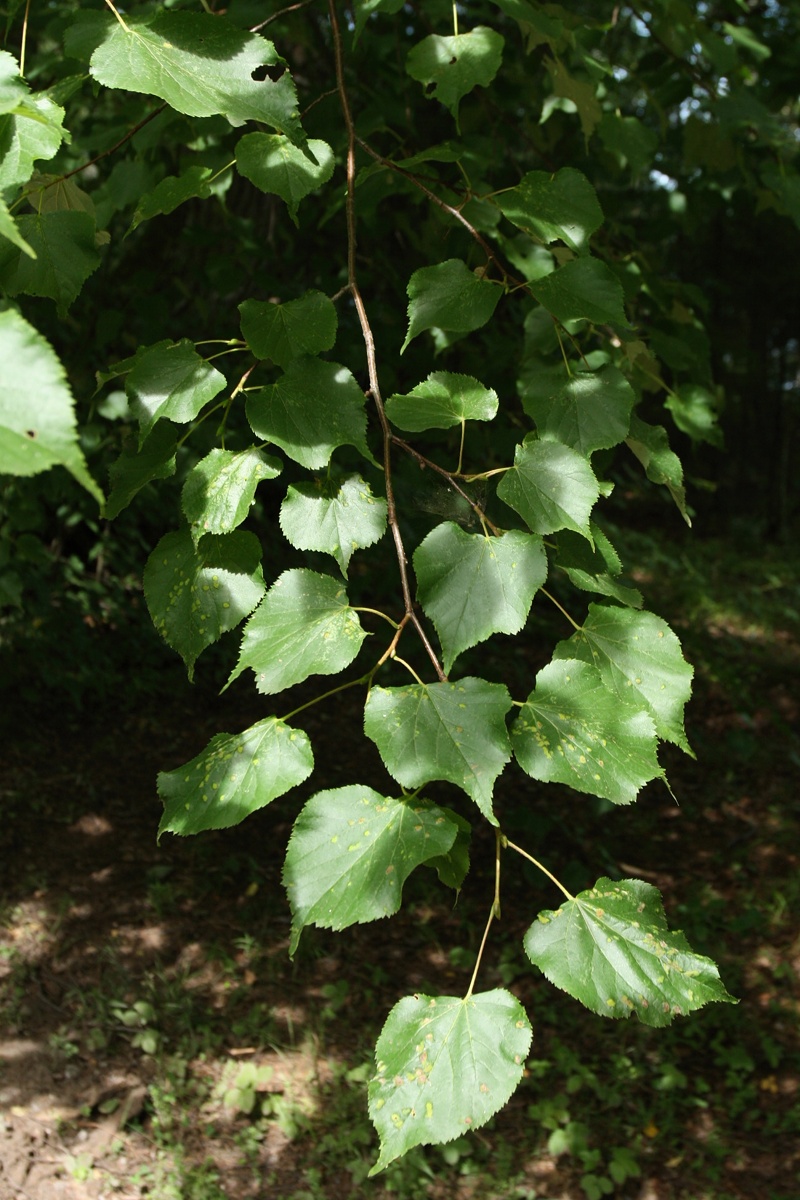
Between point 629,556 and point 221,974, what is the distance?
5.20m

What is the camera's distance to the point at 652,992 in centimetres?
89

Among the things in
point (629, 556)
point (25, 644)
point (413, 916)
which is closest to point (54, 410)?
point (413, 916)

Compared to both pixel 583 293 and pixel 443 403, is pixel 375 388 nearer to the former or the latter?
pixel 443 403

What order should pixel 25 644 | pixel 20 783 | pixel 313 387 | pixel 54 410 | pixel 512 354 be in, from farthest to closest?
pixel 25 644 → pixel 20 783 → pixel 512 354 → pixel 313 387 → pixel 54 410

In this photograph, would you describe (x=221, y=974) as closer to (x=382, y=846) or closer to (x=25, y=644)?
(x=25, y=644)

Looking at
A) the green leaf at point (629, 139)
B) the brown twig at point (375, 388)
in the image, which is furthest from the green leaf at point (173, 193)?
the green leaf at point (629, 139)

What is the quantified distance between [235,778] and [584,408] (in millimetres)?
586

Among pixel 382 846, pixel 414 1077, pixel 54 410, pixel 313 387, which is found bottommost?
pixel 414 1077

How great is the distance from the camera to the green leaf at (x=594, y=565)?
1.12 metres

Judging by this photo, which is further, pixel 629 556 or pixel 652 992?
pixel 629 556

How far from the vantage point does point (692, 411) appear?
6.22ft

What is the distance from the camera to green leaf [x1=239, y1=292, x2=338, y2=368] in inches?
43.1

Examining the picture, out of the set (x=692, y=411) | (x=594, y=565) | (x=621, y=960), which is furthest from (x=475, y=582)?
(x=692, y=411)

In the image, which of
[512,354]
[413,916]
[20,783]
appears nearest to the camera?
[512,354]
